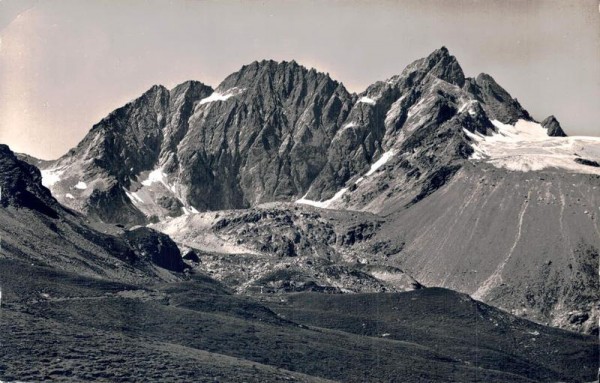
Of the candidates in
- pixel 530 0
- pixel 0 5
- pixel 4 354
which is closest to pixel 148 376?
pixel 4 354

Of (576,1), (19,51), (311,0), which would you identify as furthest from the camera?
(19,51)

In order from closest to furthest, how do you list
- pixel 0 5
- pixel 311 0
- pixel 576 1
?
1. pixel 0 5
2. pixel 576 1
3. pixel 311 0

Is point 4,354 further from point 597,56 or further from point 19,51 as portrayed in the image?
point 597,56

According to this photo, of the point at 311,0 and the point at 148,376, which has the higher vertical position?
the point at 311,0

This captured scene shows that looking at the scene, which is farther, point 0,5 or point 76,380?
point 76,380

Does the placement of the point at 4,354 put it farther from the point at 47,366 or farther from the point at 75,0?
the point at 75,0

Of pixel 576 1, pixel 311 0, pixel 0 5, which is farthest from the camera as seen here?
pixel 311 0

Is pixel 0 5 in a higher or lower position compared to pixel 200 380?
higher

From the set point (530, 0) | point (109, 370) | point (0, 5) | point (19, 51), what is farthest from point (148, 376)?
point (530, 0)

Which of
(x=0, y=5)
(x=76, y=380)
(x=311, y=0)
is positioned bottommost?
(x=76, y=380)
